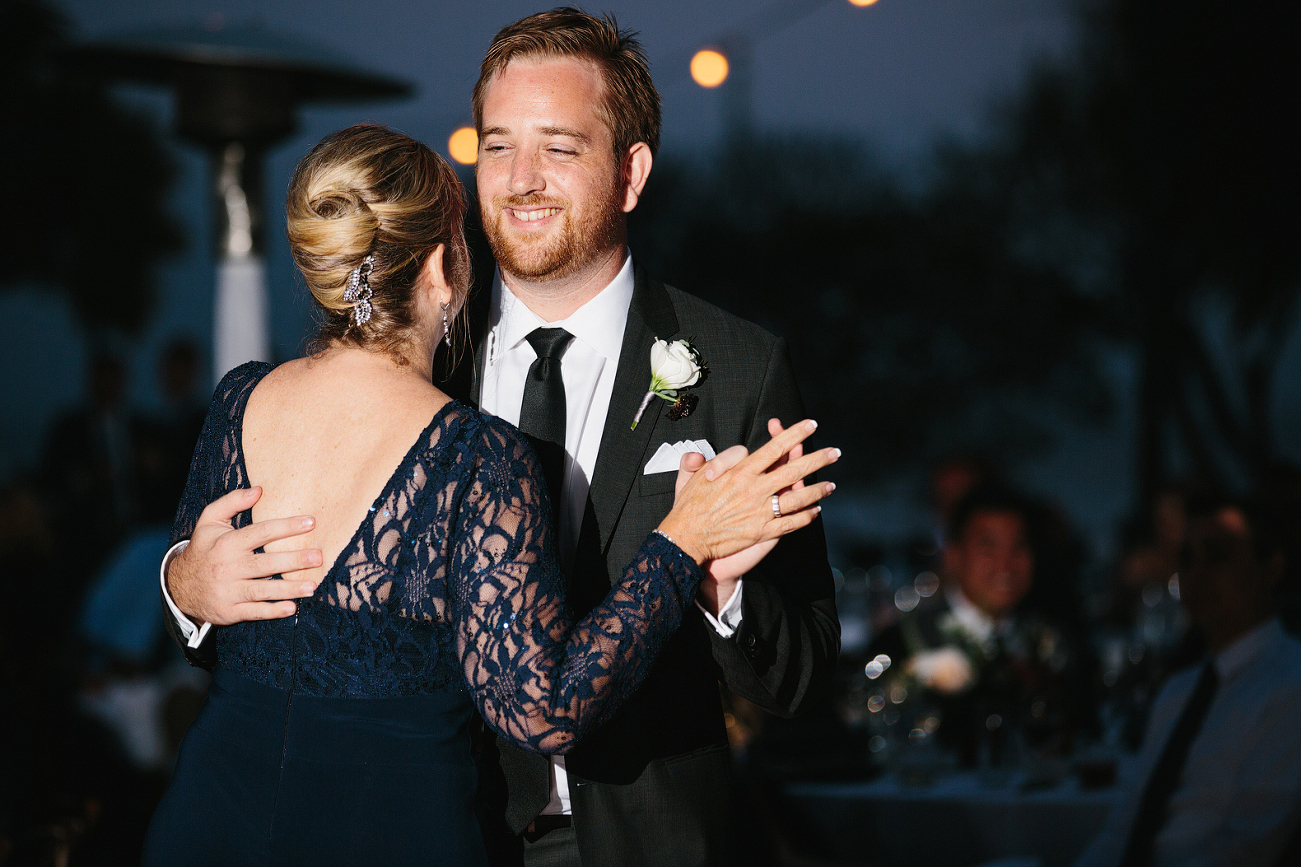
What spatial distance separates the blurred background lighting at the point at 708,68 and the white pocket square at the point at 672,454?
2.64 meters

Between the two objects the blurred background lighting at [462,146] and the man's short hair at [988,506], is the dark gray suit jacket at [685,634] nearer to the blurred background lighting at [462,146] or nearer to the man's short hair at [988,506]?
the blurred background lighting at [462,146]

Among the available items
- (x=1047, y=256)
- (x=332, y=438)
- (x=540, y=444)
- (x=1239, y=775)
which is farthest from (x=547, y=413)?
(x=1047, y=256)

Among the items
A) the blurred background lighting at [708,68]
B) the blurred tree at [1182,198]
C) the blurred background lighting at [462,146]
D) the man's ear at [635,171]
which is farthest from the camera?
the blurred tree at [1182,198]

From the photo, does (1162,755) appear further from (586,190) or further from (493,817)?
(586,190)

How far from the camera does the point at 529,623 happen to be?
1.58 metres

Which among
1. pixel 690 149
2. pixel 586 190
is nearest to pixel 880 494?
pixel 690 149

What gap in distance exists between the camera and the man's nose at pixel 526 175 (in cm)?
208

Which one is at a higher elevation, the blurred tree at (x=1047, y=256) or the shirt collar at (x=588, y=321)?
the blurred tree at (x=1047, y=256)

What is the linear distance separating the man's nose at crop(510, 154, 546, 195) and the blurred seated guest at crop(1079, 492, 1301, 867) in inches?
95.8

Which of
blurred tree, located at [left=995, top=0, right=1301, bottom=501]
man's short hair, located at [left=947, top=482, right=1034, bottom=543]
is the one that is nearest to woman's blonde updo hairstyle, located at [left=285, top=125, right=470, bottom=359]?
man's short hair, located at [left=947, top=482, right=1034, bottom=543]

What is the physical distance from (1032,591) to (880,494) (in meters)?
9.88

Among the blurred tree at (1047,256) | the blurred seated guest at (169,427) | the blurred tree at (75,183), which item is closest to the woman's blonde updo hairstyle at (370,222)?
the blurred tree at (75,183)

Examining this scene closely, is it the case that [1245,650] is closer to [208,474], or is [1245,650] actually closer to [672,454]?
[672,454]

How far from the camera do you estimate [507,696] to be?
5.17ft
